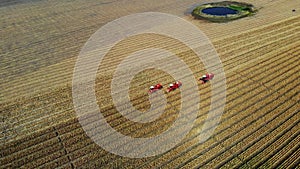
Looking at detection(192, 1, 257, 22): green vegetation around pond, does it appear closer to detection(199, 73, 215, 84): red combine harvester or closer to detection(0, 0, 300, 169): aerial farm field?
detection(0, 0, 300, 169): aerial farm field

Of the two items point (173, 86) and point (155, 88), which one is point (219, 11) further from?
point (155, 88)

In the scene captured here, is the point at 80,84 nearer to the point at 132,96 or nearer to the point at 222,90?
the point at 132,96

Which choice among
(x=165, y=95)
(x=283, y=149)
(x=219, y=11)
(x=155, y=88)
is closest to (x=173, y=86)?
(x=165, y=95)

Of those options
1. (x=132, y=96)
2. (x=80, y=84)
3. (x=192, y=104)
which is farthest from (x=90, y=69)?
(x=192, y=104)

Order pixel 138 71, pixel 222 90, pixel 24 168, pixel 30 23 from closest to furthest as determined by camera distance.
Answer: pixel 24 168, pixel 222 90, pixel 138 71, pixel 30 23

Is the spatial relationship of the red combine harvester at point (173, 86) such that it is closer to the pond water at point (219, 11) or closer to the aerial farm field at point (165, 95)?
the aerial farm field at point (165, 95)

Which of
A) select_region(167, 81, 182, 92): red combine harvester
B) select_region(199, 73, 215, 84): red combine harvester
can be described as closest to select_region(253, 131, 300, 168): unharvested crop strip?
select_region(199, 73, 215, 84): red combine harvester

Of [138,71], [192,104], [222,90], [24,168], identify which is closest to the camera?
[24,168]

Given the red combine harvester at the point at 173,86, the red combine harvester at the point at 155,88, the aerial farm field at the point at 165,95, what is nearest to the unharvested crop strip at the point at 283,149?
the aerial farm field at the point at 165,95
